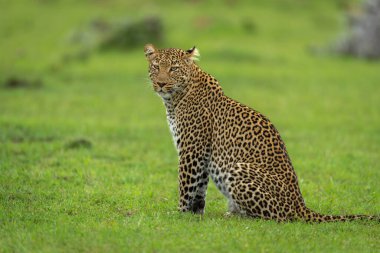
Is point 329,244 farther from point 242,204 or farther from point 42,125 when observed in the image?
point 42,125

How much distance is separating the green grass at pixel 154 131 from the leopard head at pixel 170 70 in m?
2.07

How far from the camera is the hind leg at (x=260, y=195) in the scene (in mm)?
10695

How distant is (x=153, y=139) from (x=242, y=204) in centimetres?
914

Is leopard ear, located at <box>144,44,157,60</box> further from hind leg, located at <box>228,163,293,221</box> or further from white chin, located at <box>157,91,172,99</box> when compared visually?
hind leg, located at <box>228,163,293,221</box>

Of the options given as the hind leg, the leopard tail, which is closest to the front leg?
the hind leg

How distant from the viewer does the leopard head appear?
11977 mm

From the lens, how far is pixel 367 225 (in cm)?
1097

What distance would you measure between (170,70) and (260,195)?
2.76 metres

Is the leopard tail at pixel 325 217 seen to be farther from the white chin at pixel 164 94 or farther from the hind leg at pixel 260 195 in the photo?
the white chin at pixel 164 94

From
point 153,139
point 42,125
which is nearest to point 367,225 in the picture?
point 153,139

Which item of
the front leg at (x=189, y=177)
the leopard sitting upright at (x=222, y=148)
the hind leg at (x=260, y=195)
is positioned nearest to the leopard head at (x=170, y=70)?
the leopard sitting upright at (x=222, y=148)

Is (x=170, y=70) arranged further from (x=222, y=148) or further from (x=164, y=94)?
(x=222, y=148)

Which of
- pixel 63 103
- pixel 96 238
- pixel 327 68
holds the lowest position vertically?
pixel 96 238

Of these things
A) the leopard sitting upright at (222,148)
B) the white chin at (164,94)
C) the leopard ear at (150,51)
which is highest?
the leopard ear at (150,51)
